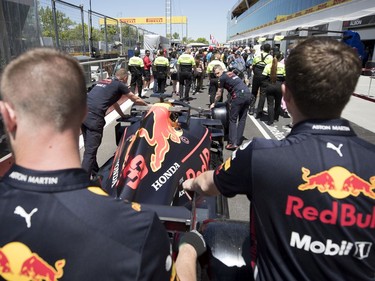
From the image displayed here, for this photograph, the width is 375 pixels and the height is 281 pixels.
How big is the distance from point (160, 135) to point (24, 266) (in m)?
2.40

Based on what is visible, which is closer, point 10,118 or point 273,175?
point 10,118

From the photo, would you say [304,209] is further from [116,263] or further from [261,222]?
[116,263]

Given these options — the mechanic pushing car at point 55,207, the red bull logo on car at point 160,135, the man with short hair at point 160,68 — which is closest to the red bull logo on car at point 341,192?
the mechanic pushing car at point 55,207

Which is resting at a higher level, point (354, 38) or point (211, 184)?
point (354, 38)

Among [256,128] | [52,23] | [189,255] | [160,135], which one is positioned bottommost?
[256,128]

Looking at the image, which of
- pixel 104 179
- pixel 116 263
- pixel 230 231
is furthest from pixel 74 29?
pixel 116 263

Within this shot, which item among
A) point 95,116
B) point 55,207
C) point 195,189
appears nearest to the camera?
point 55,207

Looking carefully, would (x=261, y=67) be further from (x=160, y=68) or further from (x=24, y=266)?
(x=24, y=266)

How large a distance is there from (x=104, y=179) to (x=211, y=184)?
215cm

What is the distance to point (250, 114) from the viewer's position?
9781 mm

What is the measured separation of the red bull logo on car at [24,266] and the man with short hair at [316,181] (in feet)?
2.65

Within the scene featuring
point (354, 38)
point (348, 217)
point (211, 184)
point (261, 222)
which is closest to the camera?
point (348, 217)

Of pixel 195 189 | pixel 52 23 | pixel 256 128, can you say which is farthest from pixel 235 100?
pixel 52 23

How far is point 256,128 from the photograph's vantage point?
808 centimetres
